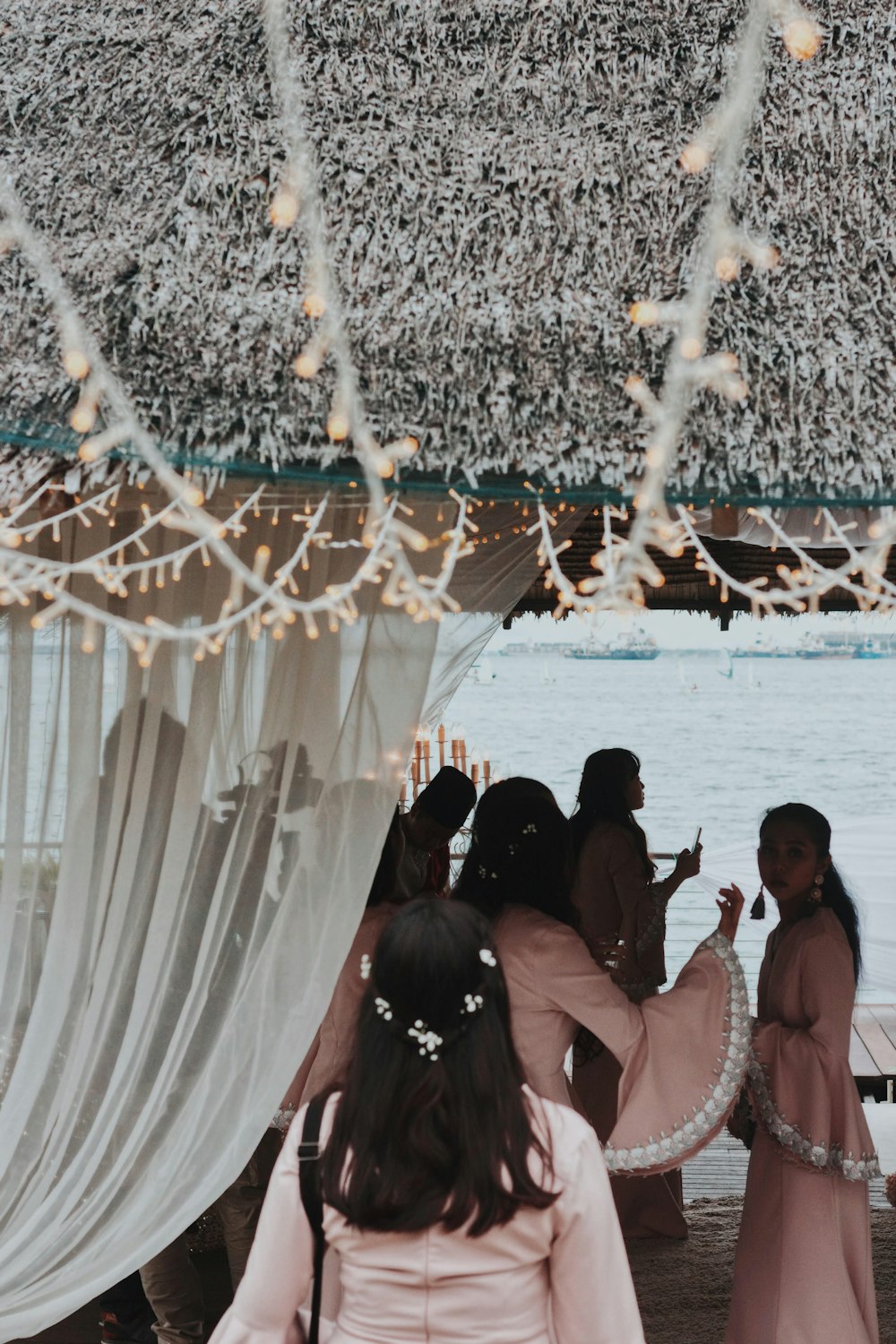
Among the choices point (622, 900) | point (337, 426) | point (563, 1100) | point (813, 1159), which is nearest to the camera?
point (337, 426)

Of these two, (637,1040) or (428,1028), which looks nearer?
(428,1028)

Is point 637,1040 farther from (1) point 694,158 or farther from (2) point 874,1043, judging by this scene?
(2) point 874,1043

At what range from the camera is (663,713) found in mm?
42219

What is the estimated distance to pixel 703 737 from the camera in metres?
34.0

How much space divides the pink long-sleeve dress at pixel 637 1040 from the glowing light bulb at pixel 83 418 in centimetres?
118

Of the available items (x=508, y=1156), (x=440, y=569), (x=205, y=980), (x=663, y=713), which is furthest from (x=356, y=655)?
(x=663, y=713)

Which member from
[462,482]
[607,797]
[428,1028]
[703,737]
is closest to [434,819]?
[607,797]

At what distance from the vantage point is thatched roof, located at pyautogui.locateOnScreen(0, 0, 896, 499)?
163cm

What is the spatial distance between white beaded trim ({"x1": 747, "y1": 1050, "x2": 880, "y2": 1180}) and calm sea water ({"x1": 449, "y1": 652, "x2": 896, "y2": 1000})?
154 centimetres

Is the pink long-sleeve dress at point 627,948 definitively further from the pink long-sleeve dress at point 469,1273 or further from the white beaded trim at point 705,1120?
the pink long-sleeve dress at point 469,1273

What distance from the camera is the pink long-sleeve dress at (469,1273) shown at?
4.24ft

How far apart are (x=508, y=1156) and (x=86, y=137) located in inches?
66.9

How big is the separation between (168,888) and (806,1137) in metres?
1.40

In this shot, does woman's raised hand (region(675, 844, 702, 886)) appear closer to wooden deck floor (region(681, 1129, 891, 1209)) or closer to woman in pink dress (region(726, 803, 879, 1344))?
woman in pink dress (region(726, 803, 879, 1344))
